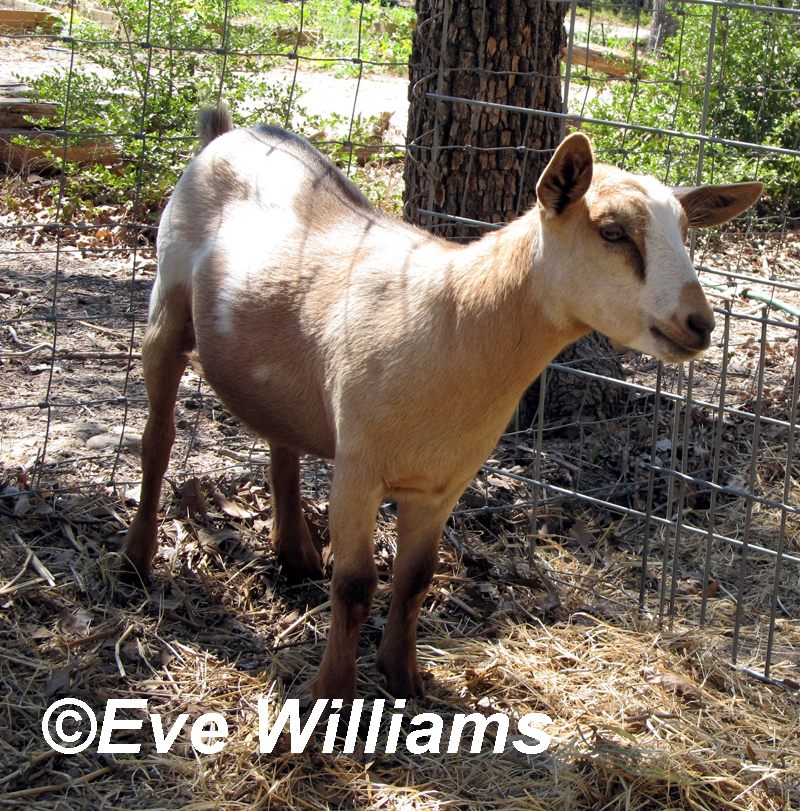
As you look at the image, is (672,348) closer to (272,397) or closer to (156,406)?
(272,397)

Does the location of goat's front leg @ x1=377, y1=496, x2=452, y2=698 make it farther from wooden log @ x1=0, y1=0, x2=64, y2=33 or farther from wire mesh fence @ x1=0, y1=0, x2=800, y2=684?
wooden log @ x1=0, y1=0, x2=64, y2=33

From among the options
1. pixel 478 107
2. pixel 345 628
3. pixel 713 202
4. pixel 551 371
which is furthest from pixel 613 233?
pixel 551 371

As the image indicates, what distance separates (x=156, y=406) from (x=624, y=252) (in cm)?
216

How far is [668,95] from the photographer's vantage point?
362 inches

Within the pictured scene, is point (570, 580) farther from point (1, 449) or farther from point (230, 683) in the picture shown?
point (1, 449)

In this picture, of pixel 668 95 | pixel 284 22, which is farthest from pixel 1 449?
pixel 284 22

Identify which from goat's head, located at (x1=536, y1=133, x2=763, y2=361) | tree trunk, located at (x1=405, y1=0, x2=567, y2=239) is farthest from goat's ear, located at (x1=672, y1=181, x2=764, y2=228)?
tree trunk, located at (x1=405, y1=0, x2=567, y2=239)

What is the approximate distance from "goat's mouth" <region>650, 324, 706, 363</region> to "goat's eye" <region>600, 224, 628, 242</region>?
0.27m

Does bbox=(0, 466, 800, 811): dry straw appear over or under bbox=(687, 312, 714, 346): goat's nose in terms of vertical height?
under

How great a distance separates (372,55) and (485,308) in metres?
10.6

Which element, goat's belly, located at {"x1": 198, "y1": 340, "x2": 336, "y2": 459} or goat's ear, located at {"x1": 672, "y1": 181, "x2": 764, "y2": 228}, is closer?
goat's ear, located at {"x1": 672, "y1": 181, "x2": 764, "y2": 228}

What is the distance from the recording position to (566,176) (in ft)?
9.04

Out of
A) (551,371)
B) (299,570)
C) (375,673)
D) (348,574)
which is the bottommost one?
(375,673)

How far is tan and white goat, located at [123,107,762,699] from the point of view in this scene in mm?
2783
